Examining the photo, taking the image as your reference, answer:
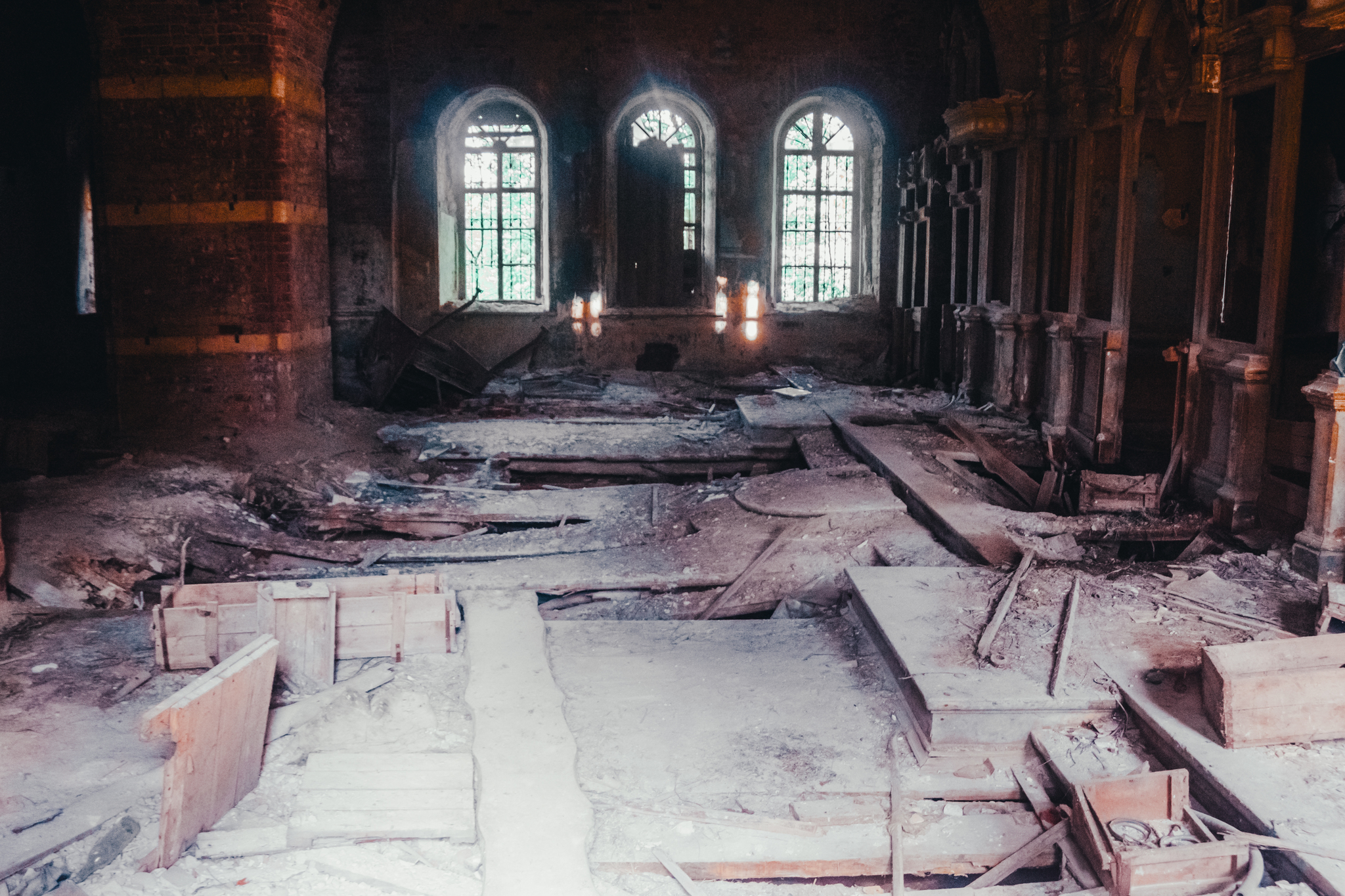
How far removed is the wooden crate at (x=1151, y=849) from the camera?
11.5 ft

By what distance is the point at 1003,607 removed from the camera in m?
5.36

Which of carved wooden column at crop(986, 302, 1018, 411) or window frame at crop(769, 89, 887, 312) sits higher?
window frame at crop(769, 89, 887, 312)

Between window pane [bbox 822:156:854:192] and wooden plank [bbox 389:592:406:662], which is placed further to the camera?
window pane [bbox 822:156:854:192]

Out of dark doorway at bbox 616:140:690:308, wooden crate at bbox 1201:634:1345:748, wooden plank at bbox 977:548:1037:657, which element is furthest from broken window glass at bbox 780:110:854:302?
wooden crate at bbox 1201:634:1345:748

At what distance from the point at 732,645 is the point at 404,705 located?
1.67m

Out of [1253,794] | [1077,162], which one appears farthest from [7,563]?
[1077,162]

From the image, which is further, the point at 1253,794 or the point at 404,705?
the point at 404,705

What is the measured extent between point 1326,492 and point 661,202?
1028 cm

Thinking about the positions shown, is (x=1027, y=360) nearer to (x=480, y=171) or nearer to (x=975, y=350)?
(x=975, y=350)

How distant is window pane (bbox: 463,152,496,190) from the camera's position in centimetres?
1466

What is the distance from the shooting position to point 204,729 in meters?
3.73

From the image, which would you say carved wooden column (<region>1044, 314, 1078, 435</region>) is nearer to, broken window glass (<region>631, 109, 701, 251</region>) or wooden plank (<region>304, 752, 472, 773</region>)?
broken window glass (<region>631, 109, 701, 251</region>)

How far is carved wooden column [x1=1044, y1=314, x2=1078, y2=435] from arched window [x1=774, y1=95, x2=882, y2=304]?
565 centimetres

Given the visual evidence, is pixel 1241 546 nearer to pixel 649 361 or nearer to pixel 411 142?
→ pixel 649 361
